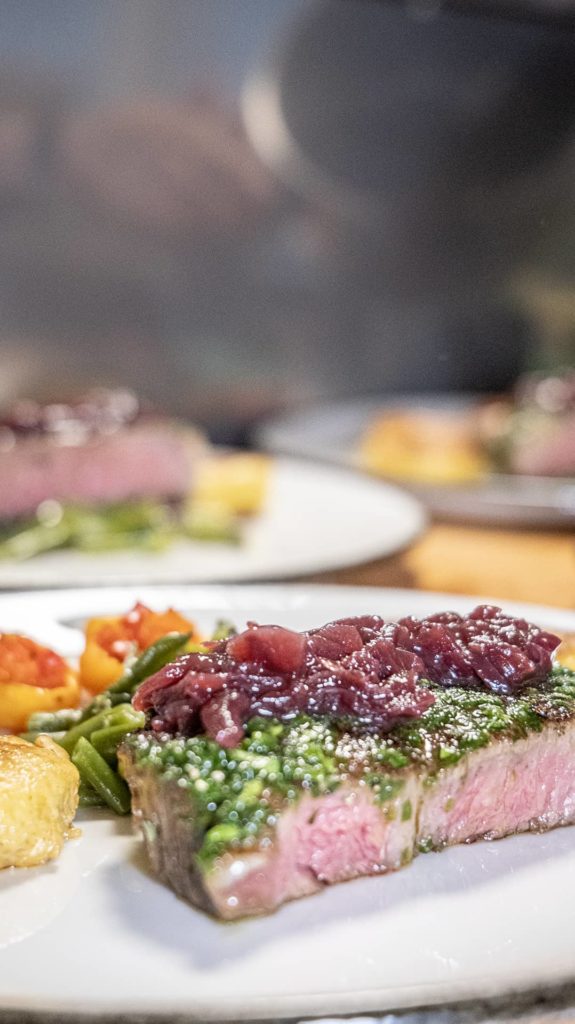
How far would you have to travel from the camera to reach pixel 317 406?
6344 millimetres

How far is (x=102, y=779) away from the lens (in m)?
1.86

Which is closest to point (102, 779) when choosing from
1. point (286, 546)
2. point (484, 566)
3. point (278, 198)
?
point (286, 546)

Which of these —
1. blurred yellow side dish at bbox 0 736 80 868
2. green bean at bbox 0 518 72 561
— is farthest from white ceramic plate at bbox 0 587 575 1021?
green bean at bbox 0 518 72 561

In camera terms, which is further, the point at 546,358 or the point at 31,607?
the point at 546,358

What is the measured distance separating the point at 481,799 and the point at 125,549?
2.17 metres

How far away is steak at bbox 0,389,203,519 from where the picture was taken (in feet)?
14.0

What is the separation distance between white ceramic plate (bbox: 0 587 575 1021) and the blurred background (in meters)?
4.40

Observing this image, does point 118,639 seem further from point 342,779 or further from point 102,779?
point 342,779

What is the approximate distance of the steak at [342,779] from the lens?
59.4 inches

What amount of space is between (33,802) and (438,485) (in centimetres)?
308

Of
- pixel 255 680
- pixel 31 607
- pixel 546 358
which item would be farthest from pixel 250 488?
pixel 546 358

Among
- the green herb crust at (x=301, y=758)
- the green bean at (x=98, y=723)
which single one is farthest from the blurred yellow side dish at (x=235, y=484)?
the green herb crust at (x=301, y=758)

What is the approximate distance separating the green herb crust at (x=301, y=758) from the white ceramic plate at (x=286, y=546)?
1351mm

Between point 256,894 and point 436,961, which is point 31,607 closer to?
point 256,894
